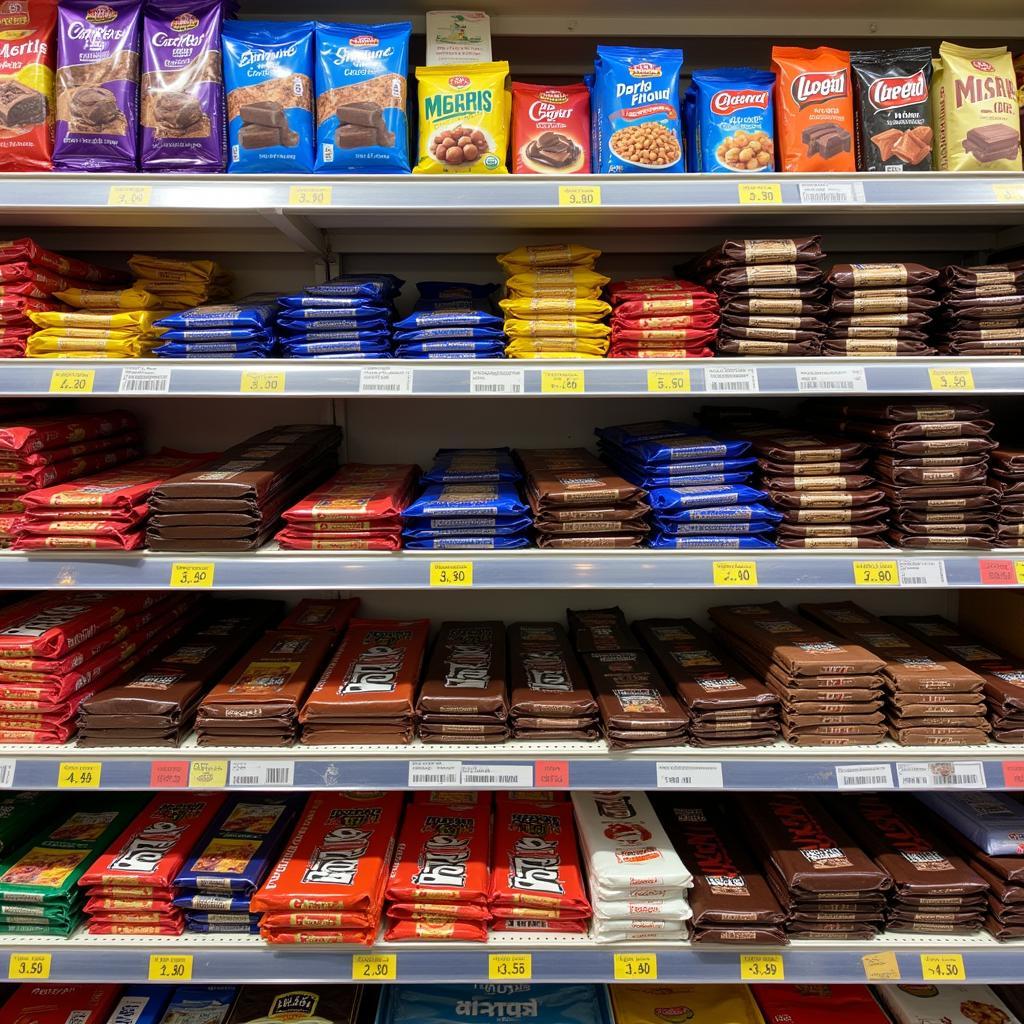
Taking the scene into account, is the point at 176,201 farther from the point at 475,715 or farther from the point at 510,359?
the point at 475,715

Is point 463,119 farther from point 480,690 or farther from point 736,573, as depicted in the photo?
point 480,690

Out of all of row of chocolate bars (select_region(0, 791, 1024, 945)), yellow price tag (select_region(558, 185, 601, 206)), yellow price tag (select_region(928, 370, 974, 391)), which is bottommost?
row of chocolate bars (select_region(0, 791, 1024, 945))

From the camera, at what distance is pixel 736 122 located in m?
1.64

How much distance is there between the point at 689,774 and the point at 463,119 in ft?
5.08

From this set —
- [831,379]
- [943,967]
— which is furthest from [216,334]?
[943,967]

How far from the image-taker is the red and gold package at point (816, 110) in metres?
1.62

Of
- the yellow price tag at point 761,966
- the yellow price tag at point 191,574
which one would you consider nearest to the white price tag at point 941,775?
the yellow price tag at point 761,966

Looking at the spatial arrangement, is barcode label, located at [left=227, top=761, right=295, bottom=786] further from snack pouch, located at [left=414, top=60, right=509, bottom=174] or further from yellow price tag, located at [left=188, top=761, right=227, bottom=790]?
snack pouch, located at [left=414, top=60, right=509, bottom=174]

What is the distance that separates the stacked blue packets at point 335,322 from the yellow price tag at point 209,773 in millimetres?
930

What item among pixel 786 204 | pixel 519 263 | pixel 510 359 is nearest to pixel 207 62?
pixel 519 263

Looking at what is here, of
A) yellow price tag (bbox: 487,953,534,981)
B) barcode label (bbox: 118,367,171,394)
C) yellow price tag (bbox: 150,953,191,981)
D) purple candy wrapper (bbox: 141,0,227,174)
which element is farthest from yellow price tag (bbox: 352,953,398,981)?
purple candy wrapper (bbox: 141,0,227,174)

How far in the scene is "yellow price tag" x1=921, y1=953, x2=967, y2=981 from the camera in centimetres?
155

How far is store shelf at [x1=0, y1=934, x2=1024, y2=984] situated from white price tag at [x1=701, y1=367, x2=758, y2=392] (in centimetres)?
122

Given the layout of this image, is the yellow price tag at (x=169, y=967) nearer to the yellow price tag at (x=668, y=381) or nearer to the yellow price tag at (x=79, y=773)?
the yellow price tag at (x=79, y=773)
